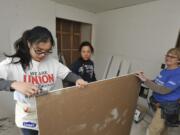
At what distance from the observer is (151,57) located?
2.87 metres

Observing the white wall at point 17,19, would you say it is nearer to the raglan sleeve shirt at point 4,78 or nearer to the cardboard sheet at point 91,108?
the raglan sleeve shirt at point 4,78

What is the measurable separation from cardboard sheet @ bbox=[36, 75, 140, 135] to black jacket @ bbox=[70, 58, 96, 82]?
2.22ft

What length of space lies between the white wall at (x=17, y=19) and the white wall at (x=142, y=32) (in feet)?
4.45

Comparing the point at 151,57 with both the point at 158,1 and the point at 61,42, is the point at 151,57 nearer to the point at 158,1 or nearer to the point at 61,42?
the point at 158,1

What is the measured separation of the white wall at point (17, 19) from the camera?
2338 millimetres

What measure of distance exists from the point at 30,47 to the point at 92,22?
3092 mm

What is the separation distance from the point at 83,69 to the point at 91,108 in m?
0.85

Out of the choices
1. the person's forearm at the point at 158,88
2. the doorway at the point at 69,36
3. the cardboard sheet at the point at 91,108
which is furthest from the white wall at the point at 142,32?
the cardboard sheet at the point at 91,108

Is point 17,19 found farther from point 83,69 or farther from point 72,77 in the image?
point 72,77

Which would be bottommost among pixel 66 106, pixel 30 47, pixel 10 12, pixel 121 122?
pixel 121 122

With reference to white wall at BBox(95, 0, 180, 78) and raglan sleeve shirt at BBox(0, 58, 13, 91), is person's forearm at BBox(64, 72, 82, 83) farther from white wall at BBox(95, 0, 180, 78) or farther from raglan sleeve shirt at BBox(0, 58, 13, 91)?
white wall at BBox(95, 0, 180, 78)

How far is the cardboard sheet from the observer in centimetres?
90

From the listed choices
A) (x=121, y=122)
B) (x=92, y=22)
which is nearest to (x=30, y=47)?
(x=121, y=122)

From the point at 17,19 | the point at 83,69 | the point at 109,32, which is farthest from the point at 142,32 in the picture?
the point at 17,19
